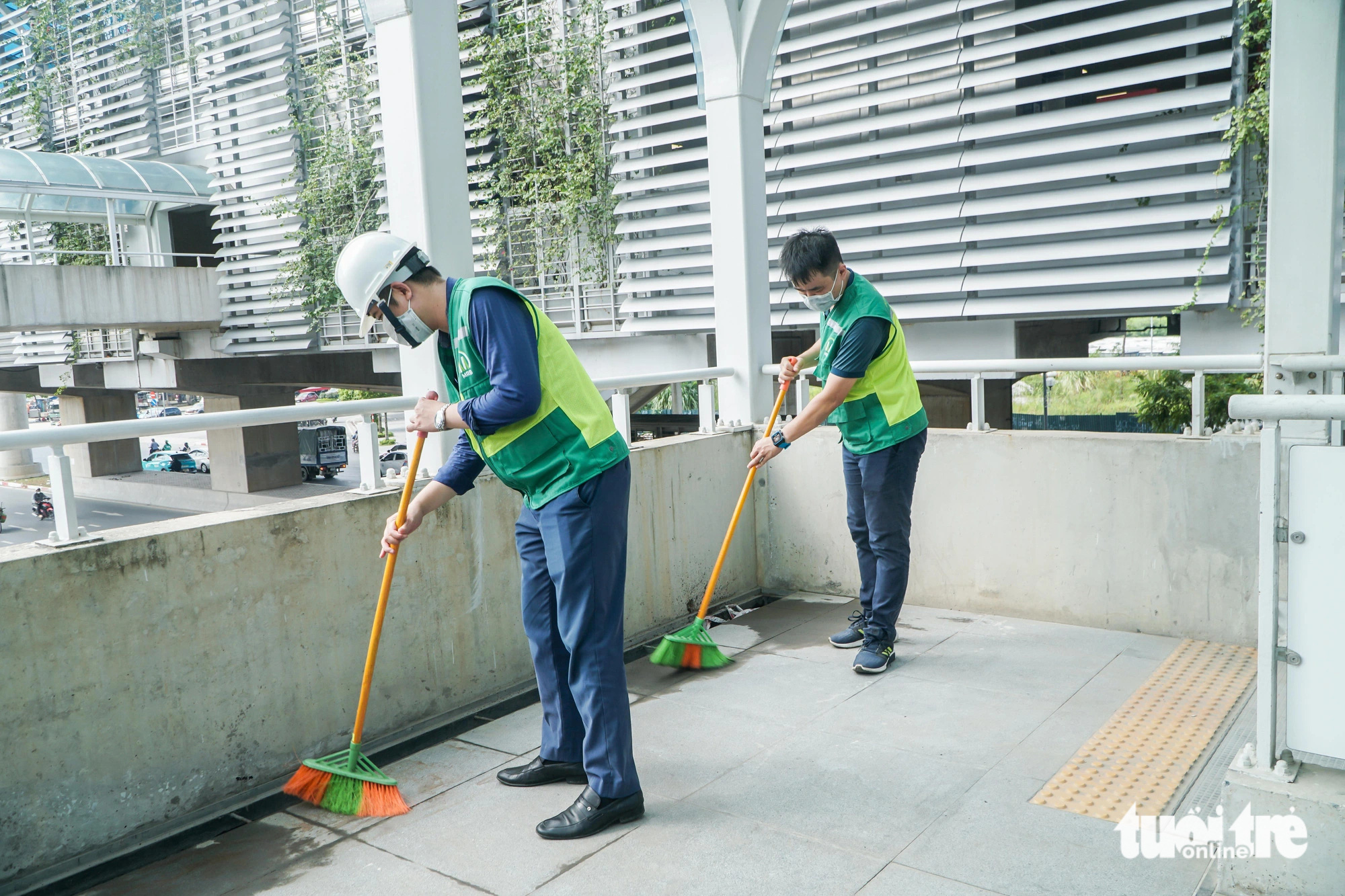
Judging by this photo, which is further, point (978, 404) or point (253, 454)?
point (253, 454)

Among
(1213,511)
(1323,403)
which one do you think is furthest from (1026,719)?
(1323,403)

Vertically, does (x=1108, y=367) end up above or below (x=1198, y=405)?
above

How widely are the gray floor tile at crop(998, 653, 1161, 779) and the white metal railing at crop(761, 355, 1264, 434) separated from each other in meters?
1.21

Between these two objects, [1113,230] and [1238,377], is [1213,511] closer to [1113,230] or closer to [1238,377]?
[1113,230]

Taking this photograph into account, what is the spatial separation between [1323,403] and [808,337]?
395 inches

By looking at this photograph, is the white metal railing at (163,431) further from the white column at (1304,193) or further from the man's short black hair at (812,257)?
the white column at (1304,193)

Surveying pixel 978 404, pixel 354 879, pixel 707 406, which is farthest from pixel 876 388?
pixel 354 879

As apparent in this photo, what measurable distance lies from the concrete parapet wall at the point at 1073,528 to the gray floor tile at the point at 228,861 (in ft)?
10.9

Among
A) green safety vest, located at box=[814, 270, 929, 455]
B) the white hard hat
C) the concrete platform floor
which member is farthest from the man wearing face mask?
the white hard hat

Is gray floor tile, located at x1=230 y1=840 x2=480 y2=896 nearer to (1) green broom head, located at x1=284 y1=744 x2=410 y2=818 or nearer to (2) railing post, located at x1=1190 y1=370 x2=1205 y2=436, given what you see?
(1) green broom head, located at x1=284 y1=744 x2=410 y2=818

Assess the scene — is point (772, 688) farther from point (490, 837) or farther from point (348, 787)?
point (348, 787)

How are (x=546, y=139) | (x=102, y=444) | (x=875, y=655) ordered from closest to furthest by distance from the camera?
(x=875, y=655)
(x=546, y=139)
(x=102, y=444)

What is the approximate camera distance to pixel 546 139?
12.0m

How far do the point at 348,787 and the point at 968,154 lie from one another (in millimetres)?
6879
